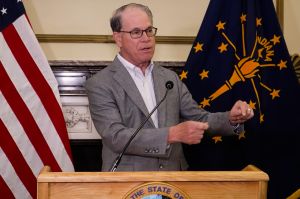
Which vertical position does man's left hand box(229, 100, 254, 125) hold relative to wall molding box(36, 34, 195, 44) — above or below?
below

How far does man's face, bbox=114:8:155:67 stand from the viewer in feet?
6.46

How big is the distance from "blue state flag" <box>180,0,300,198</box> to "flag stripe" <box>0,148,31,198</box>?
1.00m

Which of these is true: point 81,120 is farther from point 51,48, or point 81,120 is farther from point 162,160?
point 162,160

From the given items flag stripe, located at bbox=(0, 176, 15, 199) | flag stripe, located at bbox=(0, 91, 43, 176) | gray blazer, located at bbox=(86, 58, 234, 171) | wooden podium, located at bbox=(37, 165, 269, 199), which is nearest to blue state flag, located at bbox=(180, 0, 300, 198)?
gray blazer, located at bbox=(86, 58, 234, 171)

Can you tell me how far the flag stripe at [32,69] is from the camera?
2287 mm

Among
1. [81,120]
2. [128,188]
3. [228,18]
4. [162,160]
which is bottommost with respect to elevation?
[128,188]

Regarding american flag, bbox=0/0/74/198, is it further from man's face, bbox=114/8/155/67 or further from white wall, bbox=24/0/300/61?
man's face, bbox=114/8/155/67

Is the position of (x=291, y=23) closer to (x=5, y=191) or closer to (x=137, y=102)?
(x=137, y=102)

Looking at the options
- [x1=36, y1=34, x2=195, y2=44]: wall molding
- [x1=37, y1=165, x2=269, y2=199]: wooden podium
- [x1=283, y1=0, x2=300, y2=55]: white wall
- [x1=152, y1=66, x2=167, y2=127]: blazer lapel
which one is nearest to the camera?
[x1=37, y1=165, x2=269, y2=199]: wooden podium

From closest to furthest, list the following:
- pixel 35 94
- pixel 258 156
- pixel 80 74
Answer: pixel 35 94, pixel 258 156, pixel 80 74

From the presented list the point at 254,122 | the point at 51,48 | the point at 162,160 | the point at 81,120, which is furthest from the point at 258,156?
the point at 51,48

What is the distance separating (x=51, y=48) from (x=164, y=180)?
177 cm

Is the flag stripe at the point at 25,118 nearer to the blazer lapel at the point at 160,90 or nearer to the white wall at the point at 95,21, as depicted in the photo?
the white wall at the point at 95,21

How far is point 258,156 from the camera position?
8.07 ft
